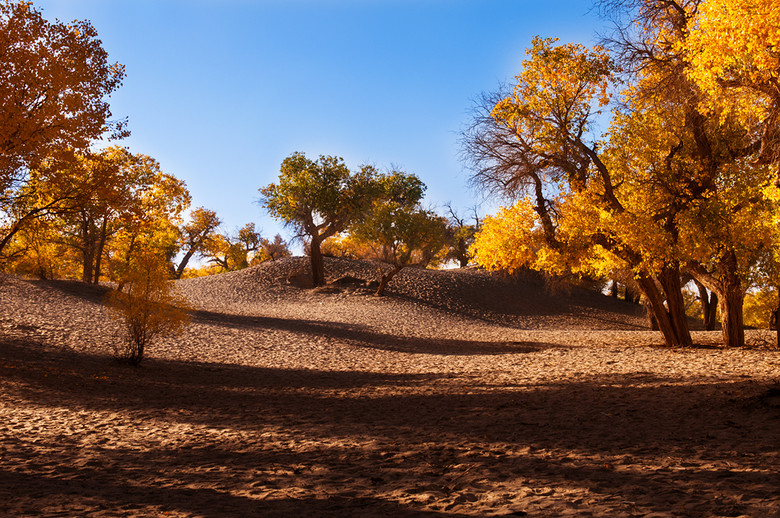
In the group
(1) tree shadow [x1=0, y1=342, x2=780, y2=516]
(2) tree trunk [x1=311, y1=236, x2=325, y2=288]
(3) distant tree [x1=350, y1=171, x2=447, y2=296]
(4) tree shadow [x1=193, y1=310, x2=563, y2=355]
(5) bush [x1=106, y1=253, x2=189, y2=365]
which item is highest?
(3) distant tree [x1=350, y1=171, x2=447, y2=296]

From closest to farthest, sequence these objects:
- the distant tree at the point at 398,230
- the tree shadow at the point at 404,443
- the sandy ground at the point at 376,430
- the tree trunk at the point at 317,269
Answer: the sandy ground at the point at 376,430, the tree shadow at the point at 404,443, the distant tree at the point at 398,230, the tree trunk at the point at 317,269

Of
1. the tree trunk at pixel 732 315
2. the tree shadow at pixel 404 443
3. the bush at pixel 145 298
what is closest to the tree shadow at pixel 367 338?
the tree trunk at pixel 732 315

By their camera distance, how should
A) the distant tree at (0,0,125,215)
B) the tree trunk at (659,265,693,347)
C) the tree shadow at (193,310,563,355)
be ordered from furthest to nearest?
the tree shadow at (193,310,563,355) → the tree trunk at (659,265,693,347) → the distant tree at (0,0,125,215)

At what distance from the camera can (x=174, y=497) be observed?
4.12m

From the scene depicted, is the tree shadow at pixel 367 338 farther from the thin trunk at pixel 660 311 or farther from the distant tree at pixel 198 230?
the distant tree at pixel 198 230

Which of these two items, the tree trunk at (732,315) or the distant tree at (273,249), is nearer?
the tree trunk at (732,315)

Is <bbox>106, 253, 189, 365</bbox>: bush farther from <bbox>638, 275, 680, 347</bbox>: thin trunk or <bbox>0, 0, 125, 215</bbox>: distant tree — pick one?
<bbox>638, 275, 680, 347</bbox>: thin trunk

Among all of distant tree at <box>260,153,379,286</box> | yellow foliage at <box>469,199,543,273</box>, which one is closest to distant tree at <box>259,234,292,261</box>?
distant tree at <box>260,153,379,286</box>

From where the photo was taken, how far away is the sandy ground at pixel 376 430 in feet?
13.1

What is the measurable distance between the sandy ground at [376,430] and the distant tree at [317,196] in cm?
1449

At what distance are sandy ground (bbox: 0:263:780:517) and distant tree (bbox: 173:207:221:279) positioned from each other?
2457 cm

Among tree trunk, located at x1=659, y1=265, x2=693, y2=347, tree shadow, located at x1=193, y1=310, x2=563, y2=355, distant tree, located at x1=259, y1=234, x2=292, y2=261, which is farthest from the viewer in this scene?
distant tree, located at x1=259, y1=234, x2=292, y2=261

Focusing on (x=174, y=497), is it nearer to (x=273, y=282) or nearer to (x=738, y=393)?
(x=738, y=393)

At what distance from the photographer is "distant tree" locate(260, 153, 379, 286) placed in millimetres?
27703
